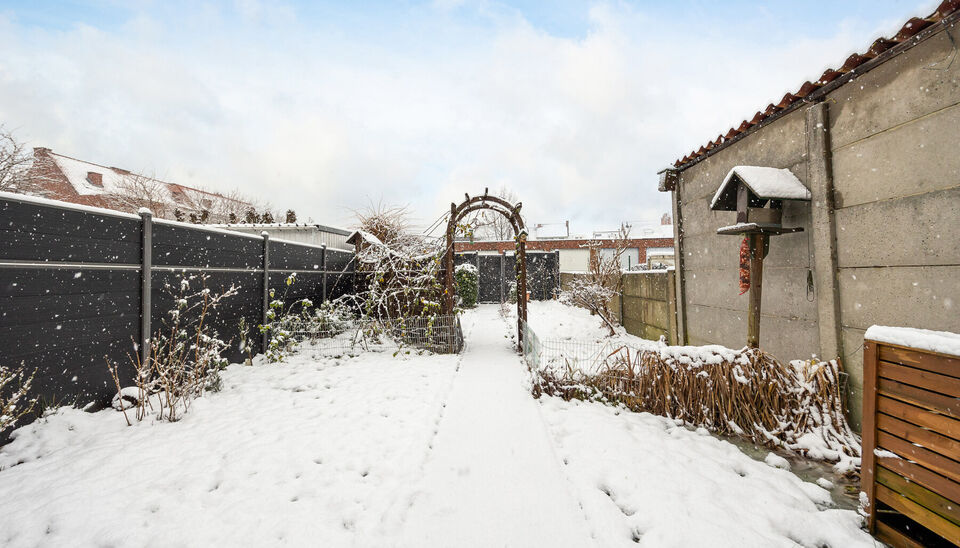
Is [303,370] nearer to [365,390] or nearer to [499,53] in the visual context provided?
[365,390]

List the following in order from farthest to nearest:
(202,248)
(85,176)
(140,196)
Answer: (85,176)
(140,196)
(202,248)

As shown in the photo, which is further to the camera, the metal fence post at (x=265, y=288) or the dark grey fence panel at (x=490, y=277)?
the dark grey fence panel at (x=490, y=277)

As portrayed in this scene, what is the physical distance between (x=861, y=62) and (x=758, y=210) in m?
1.35

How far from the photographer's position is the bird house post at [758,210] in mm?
3234

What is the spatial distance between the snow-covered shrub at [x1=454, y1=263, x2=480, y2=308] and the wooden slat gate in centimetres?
1024

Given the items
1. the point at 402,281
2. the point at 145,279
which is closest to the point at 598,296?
the point at 402,281

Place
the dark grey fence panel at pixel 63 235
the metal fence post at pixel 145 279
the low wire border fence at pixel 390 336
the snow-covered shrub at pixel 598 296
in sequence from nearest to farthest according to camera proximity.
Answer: the dark grey fence panel at pixel 63 235 < the metal fence post at pixel 145 279 < the low wire border fence at pixel 390 336 < the snow-covered shrub at pixel 598 296

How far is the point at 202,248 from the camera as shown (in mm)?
4523

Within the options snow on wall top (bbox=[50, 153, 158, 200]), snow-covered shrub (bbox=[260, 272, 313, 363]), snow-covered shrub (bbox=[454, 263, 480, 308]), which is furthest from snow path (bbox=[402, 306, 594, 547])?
Result: snow on wall top (bbox=[50, 153, 158, 200])

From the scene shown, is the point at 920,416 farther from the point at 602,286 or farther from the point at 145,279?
the point at 602,286

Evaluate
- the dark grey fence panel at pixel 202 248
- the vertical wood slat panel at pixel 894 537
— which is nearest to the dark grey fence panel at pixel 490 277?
the dark grey fence panel at pixel 202 248

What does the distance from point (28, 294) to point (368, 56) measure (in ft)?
26.3

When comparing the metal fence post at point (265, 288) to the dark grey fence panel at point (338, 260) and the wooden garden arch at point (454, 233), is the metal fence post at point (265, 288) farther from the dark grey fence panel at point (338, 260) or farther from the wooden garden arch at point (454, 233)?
the wooden garden arch at point (454, 233)

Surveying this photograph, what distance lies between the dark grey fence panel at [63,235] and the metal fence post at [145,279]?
48mm
